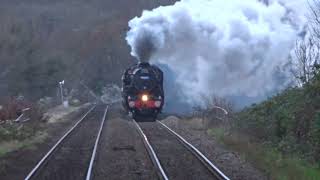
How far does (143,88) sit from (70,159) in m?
16.6

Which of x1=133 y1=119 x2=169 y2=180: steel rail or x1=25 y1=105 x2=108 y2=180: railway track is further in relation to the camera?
x1=25 y1=105 x2=108 y2=180: railway track

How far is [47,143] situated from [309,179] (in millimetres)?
→ 13576

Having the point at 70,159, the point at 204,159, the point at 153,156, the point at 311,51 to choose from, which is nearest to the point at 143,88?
the point at 311,51

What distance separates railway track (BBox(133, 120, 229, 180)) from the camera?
16.8 metres

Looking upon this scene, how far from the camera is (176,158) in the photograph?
66.7ft

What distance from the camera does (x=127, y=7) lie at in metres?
140

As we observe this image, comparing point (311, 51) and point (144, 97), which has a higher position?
point (311, 51)

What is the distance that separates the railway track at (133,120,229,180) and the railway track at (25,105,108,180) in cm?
203

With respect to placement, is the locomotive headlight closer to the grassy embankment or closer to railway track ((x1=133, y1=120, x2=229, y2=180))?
railway track ((x1=133, y1=120, x2=229, y2=180))

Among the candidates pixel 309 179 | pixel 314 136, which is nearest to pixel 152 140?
pixel 314 136

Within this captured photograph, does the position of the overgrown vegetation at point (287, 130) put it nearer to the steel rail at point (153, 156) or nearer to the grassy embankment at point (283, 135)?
the grassy embankment at point (283, 135)

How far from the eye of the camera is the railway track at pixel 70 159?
1716cm

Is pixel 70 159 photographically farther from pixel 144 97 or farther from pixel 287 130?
pixel 144 97

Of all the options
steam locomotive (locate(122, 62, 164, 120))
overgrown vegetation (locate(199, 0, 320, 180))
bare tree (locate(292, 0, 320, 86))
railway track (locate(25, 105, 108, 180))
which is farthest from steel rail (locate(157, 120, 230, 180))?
steam locomotive (locate(122, 62, 164, 120))
